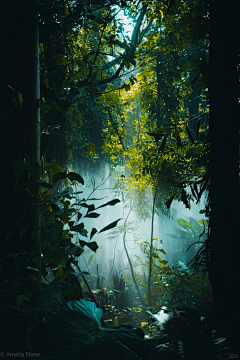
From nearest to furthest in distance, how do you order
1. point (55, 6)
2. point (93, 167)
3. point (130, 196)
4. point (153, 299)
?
point (55, 6), point (153, 299), point (130, 196), point (93, 167)

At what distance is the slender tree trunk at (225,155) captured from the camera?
81cm

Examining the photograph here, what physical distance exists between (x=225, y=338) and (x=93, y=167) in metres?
7.18

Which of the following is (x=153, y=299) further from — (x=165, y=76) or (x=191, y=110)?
(x=191, y=110)

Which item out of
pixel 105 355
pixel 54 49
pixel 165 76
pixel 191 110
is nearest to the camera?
pixel 105 355

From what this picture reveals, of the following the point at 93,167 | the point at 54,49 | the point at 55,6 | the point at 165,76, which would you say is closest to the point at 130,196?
the point at 165,76

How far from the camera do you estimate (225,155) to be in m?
0.83

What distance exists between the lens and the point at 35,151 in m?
0.88

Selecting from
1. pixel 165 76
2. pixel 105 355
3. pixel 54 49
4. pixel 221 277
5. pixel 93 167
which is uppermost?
pixel 93 167

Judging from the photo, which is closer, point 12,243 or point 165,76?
point 12,243

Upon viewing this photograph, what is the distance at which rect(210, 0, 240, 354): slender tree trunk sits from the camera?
0.81m

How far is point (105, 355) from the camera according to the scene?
629mm

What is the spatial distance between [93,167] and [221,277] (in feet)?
23.0

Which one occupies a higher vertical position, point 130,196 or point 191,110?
point 191,110

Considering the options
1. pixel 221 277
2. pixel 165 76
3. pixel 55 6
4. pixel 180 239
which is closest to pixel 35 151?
pixel 55 6
